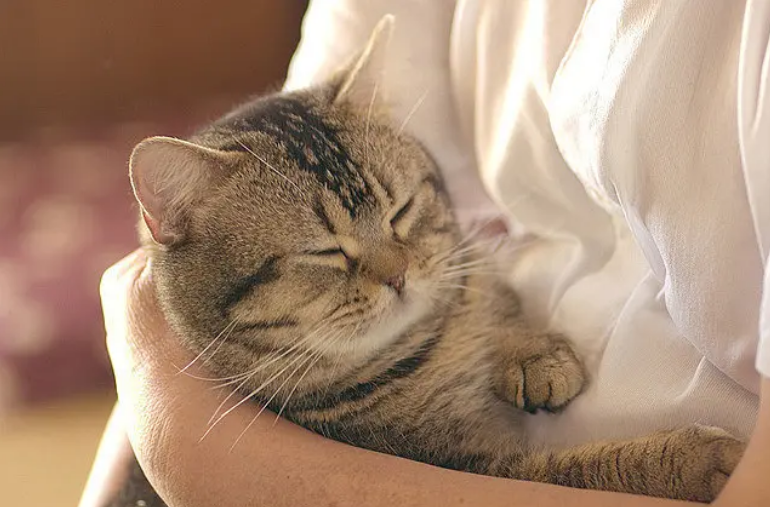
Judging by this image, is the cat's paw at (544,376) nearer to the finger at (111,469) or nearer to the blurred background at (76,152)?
the finger at (111,469)

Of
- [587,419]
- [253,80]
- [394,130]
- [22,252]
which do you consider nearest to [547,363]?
[587,419]

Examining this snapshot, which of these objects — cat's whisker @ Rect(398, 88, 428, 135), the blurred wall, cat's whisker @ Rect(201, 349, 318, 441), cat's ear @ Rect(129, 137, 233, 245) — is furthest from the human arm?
the blurred wall

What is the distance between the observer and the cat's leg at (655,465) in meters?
0.69

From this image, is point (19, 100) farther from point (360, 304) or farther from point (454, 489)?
point (454, 489)

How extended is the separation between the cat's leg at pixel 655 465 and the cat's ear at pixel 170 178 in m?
0.42

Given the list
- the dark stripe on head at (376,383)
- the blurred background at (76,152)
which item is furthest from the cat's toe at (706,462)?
the blurred background at (76,152)

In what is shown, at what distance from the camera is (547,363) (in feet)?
2.72

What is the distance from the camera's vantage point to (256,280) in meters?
0.84

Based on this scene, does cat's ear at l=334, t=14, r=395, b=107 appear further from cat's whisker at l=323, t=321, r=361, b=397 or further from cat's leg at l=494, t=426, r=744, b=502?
cat's leg at l=494, t=426, r=744, b=502

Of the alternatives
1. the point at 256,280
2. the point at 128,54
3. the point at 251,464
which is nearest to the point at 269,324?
the point at 256,280

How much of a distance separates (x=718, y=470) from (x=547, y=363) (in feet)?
0.64

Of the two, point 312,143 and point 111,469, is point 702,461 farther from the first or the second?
point 111,469

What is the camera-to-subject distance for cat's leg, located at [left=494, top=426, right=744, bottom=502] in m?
0.69

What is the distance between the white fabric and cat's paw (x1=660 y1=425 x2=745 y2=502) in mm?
24
